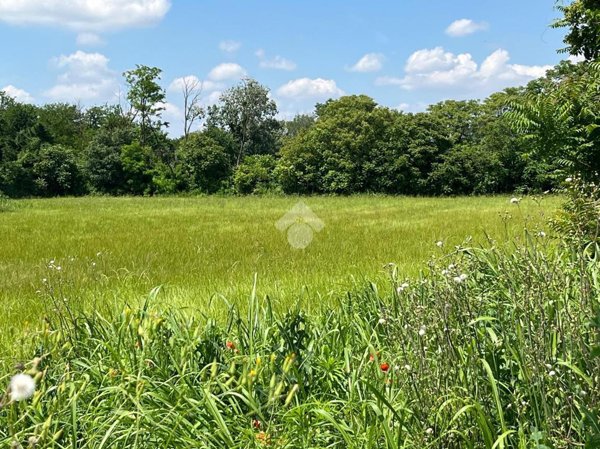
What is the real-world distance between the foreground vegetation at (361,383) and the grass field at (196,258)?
0.52 metres

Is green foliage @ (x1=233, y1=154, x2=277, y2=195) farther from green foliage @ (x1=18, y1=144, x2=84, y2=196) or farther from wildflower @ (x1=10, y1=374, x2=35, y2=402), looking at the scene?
wildflower @ (x1=10, y1=374, x2=35, y2=402)

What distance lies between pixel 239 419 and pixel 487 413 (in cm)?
93

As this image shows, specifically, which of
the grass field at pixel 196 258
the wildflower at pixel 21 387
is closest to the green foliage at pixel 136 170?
the grass field at pixel 196 258

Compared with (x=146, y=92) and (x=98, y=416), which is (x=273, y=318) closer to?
(x=98, y=416)

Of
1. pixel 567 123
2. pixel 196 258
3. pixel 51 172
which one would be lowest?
pixel 196 258

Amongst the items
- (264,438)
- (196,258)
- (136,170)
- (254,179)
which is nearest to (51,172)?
(136,170)

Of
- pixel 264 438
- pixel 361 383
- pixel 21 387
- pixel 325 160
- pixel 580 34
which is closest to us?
pixel 21 387

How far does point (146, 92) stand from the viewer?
40469mm

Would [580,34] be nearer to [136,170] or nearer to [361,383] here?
[361,383]

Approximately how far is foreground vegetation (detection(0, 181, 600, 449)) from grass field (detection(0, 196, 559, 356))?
1.70ft

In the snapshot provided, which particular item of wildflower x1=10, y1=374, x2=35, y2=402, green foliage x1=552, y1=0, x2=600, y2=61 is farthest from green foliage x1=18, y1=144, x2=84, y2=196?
wildflower x1=10, y1=374, x2=35, y2=402

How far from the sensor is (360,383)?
2.44m

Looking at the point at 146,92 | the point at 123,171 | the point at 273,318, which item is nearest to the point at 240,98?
the point at 146,92

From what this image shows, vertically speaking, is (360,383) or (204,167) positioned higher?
(204,167)
